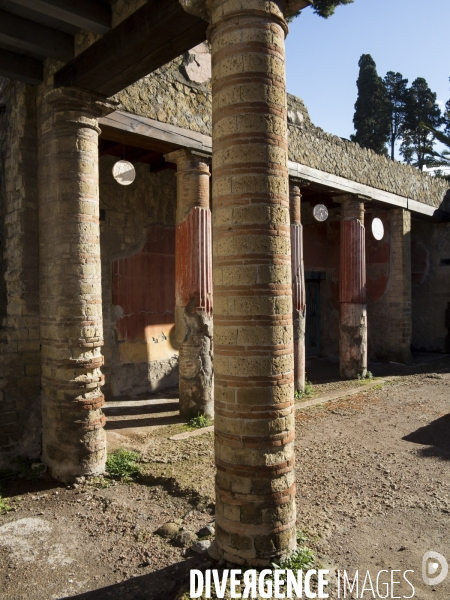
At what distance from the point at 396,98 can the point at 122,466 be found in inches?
1107

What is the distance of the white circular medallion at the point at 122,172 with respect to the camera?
266 inches

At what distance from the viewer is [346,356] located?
11.1m

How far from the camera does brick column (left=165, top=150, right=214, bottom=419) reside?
762 centimetres

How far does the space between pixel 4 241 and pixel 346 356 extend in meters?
7.62

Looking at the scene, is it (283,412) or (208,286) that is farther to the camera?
(208,286)

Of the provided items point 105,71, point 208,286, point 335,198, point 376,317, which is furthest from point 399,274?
point 105,71

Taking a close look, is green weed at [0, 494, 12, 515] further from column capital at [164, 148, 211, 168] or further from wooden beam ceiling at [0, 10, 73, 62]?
column capital at [164, 148, 211, 168]

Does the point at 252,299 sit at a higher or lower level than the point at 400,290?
lower

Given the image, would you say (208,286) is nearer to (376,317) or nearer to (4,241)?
(4,241)

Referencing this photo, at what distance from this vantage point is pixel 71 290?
17.3 feet

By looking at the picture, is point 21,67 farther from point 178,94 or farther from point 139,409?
point 139,409

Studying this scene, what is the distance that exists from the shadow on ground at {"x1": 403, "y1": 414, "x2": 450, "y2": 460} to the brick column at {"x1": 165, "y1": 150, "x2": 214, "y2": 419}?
114 inches

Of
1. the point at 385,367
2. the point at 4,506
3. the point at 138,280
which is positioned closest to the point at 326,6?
the point at 385,367

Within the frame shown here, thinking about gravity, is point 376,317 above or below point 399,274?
below
